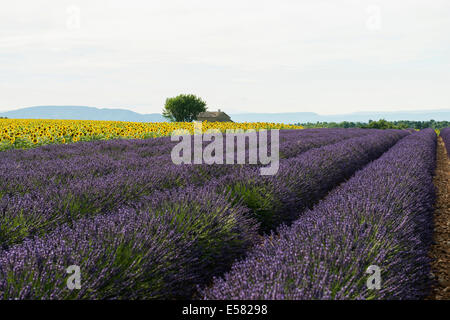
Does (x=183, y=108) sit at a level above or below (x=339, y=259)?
above

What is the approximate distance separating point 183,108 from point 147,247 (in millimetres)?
48405

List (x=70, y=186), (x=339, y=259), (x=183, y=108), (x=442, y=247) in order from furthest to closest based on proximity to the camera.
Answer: (x=183, y=108), (x=442, y=247), (x=70, y=186), (x=339, y=259)

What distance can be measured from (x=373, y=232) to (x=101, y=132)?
1099 cm

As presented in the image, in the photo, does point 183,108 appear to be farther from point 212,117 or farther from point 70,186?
point 70,186

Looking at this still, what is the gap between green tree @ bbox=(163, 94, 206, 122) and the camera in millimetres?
49500

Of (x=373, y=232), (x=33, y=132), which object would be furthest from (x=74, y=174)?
(x=33, y=132)

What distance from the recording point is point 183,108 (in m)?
49.7

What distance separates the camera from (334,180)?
6.23 metres

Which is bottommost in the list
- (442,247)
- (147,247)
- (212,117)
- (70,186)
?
(442,247)

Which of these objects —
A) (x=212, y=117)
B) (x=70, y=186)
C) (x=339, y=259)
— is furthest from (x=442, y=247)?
(x=212, y=117)

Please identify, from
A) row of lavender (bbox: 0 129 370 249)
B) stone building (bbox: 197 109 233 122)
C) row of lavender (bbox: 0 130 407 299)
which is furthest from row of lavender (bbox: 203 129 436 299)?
stone building (bbox: 197 109 233 122)

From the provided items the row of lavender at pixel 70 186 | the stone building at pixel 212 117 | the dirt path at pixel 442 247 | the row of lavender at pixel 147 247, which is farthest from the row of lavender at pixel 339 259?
the stone building at pixel 212 117

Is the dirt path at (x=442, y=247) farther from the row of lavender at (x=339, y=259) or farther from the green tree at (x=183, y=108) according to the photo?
the green tree at (x=183, y=108)
